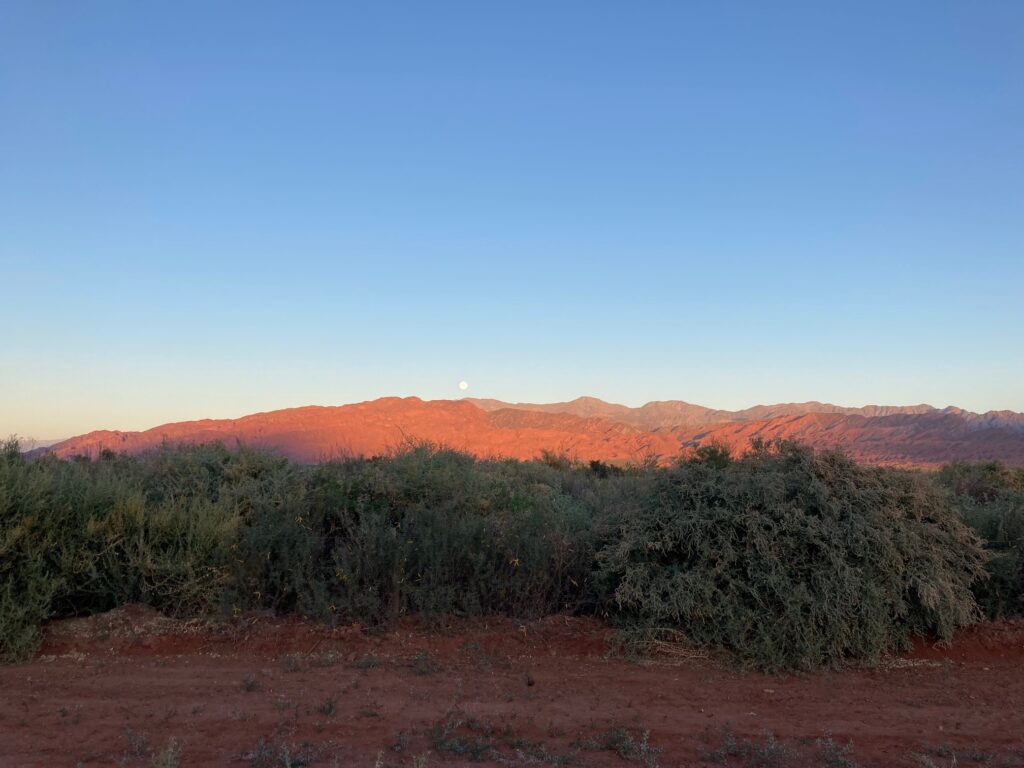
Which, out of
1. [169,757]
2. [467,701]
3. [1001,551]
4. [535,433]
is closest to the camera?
[169,757]

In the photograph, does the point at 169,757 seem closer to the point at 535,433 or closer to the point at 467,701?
the point at 467,701

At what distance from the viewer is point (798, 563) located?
25.2 feet

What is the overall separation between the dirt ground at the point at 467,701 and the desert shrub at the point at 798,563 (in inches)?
14.4

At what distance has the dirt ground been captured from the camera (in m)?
5.21

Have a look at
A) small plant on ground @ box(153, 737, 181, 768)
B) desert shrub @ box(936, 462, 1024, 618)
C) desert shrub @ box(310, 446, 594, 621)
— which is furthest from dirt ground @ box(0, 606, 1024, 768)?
desert shrub @ box(936, 462, 1024, 618)

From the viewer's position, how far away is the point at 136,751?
5.16 meters

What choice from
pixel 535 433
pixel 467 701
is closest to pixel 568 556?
pixel 467 701

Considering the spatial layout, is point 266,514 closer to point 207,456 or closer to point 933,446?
point 207,456

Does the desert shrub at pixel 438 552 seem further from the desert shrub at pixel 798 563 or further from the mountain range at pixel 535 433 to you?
the mountain range at pixel 535 433

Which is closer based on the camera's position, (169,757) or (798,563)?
(169,757)

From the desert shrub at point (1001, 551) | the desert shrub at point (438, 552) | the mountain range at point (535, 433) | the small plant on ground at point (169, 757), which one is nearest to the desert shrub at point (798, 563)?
the desert shrub at point (1001, 551)

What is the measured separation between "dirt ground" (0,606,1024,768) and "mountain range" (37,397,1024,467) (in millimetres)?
27835

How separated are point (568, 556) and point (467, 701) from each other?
2.96 metres

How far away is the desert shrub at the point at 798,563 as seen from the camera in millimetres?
7344
